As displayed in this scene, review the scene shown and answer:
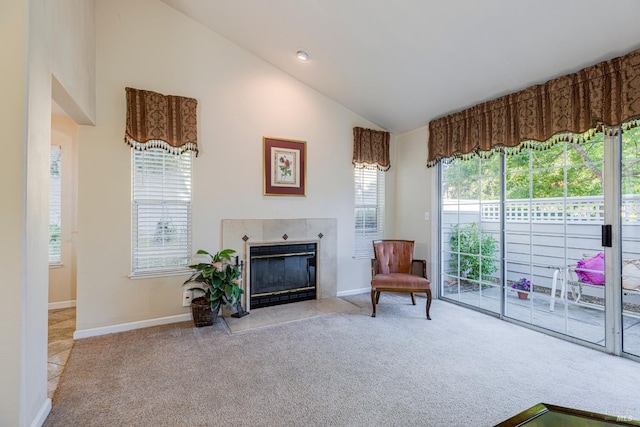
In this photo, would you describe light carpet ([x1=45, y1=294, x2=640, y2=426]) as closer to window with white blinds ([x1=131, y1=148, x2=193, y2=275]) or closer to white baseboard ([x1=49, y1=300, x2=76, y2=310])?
window with white blinds ([x1=131, y1=148, x2=193, y2=275])

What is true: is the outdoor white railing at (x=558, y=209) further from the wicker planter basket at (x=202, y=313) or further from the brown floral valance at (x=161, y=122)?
the brown floral valance at (x=161, y=122)

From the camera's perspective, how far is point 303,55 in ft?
12.1

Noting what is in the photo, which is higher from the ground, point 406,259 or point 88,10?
point 88,10

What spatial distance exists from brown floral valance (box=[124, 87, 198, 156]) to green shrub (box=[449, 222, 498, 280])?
145 inches

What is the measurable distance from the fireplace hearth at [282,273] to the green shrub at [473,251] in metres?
2.03

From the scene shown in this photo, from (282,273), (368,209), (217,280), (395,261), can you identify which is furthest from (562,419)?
(368,209)

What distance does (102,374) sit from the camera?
2.39m

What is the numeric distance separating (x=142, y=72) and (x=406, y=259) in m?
4.00

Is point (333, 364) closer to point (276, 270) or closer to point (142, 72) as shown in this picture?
point (276, 270)

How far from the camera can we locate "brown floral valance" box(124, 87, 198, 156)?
128 inches

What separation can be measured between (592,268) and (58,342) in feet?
17.9

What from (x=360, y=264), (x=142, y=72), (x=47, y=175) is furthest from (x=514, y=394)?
(x=142, y=72)

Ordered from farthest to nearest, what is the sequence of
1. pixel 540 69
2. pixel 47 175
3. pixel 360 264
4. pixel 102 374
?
pixel 360 264
pixel 540 69
pixel 102 374
pixel 47 175

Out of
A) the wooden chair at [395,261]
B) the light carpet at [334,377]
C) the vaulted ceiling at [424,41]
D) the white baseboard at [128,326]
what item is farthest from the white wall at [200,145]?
the wooden chair at [395,261]
